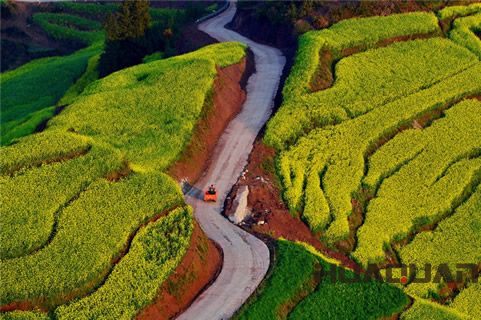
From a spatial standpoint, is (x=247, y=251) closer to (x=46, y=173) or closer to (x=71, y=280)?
(x=71, y=280)

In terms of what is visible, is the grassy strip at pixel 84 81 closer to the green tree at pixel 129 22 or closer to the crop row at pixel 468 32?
the green tree at pixel 129 22

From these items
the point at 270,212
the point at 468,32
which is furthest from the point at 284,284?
the point at 468,32

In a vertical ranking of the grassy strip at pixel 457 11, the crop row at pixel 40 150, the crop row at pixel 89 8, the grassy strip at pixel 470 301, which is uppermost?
the grassy strip at pixel 457 11

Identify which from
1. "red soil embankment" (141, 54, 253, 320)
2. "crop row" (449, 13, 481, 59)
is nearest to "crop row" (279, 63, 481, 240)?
"red soil embankment" (141, 54, 253, 320)

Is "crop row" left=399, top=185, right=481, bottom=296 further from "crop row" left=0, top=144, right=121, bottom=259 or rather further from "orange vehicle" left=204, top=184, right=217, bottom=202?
"crop row" left=0, top=144, right=121, bottom=259

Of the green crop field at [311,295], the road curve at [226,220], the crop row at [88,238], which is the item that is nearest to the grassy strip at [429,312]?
the green crop field at [311,295]
